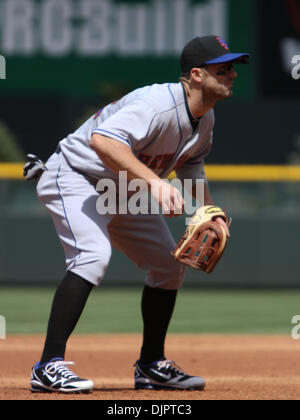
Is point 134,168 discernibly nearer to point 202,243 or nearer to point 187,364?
point 202,243

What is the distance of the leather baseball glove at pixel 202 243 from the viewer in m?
3.37

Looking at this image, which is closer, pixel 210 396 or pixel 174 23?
pixel 210 396

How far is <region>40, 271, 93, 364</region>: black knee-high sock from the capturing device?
3.31 m

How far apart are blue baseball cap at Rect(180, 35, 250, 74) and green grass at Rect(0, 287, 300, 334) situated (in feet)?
9.95

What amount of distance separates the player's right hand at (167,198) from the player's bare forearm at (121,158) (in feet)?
0.14

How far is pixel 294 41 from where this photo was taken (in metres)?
13.0

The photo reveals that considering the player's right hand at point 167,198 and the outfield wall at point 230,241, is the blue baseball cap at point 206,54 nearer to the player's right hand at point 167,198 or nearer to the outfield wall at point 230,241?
the player's right hand at point 167,198

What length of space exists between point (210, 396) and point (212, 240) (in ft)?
2.00

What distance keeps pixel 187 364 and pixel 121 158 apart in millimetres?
1737

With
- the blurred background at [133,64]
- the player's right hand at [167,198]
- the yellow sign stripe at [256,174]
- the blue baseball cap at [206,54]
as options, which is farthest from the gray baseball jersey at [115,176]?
the blurred background at [133,64]

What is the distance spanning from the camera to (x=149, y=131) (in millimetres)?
3336
